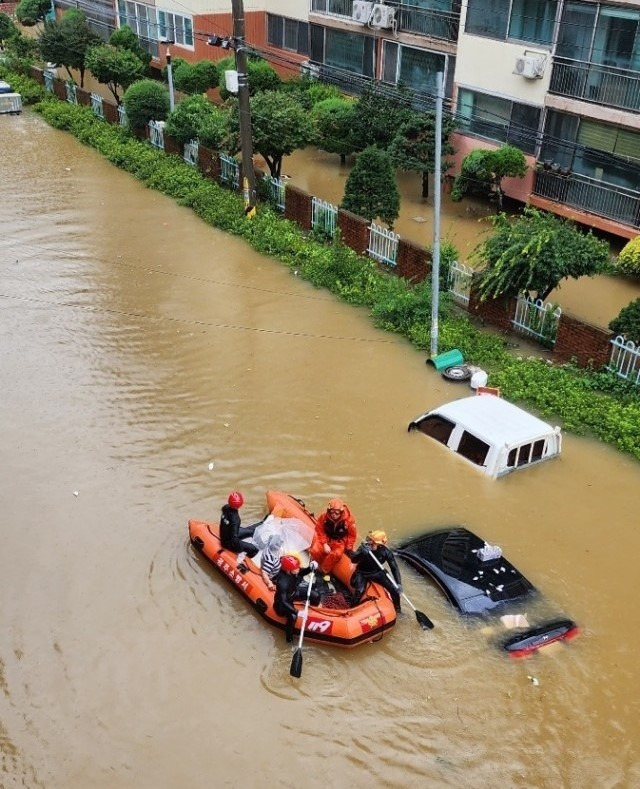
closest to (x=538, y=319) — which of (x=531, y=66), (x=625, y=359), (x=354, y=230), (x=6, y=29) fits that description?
(x=625, y=359)

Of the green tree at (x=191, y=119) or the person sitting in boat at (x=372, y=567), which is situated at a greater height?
the green tree at (x=191, y=119)

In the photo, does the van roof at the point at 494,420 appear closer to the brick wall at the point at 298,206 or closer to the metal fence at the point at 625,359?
the metal fence at the point at 625,359

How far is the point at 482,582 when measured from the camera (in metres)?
8.96

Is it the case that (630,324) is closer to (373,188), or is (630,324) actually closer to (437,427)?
(437,427)

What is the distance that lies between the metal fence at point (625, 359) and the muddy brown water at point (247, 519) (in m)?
1.86

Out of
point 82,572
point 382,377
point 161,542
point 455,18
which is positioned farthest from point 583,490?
point 455,18

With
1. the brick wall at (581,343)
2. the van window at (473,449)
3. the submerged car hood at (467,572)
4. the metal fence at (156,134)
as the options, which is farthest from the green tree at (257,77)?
the submerged car hood at (467,572)

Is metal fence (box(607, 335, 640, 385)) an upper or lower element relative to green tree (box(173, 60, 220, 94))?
lower

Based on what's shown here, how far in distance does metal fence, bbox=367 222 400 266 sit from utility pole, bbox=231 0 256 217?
3.79 meters

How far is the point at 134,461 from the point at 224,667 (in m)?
4.03

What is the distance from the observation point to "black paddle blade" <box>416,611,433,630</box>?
8.74 m

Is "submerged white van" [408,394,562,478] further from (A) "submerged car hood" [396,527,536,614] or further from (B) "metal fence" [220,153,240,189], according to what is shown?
(B) "metal fence" [220,153,240,189]

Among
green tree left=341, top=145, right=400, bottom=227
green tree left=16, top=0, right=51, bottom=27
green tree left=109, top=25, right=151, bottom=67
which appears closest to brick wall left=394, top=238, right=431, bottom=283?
green tree left=341, top=145, right=400, bottom=227

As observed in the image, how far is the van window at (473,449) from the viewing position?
10.9 metres
